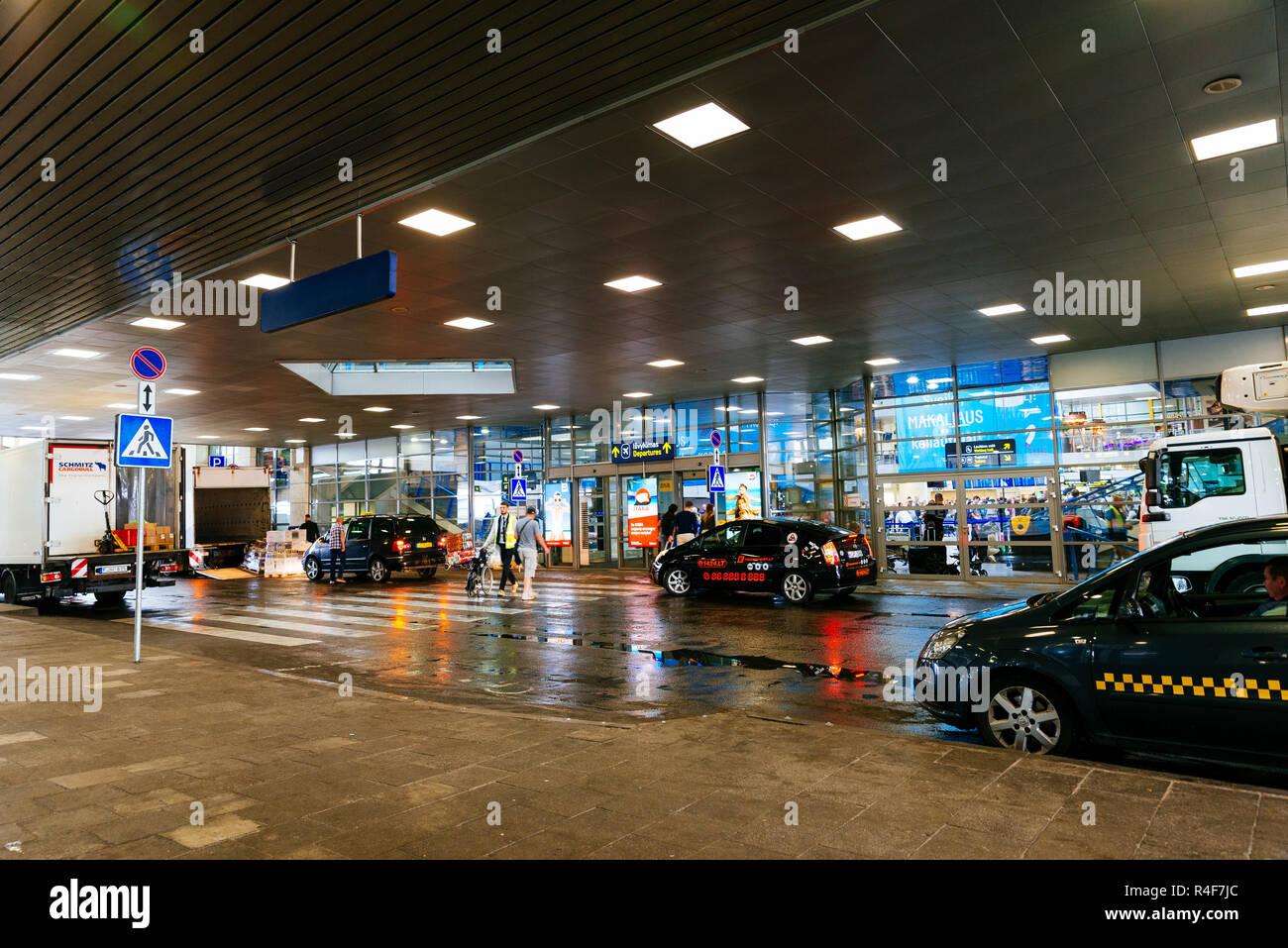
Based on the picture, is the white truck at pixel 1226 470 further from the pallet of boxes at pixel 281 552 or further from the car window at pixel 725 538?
the pallet of boxes at pixel 281 552

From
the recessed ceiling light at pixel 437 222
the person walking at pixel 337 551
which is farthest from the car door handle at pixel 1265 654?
the person walking at pixel 337 551

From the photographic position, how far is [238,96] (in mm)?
6207

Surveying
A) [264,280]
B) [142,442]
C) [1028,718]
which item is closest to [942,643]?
[1028,718]

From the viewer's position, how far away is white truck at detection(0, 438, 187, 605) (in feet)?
48.0

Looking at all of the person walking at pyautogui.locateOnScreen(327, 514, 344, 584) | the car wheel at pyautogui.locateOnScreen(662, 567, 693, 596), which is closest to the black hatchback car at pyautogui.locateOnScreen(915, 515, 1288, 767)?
the car wheel at pyautogui.locateOnScreen(662, 567, 693, 596)

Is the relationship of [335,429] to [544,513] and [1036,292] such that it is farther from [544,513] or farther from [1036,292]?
[1036,292]

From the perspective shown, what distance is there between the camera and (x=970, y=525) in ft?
63.5

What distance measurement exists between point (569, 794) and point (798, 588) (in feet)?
34.8

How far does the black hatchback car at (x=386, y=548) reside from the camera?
21.5 metres

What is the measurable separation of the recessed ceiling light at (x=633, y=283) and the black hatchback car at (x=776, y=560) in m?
5.23

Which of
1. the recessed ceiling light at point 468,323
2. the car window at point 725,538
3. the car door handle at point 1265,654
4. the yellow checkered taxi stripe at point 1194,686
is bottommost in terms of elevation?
the yellow checkered taxi stripe at point 1194,686

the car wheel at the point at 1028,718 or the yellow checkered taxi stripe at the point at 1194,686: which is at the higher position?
the yellow checkered taxi stripe at the point at 1194,686

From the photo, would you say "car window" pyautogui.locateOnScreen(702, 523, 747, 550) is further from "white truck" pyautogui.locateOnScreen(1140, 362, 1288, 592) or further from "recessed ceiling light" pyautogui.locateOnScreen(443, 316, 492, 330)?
"white truck" pyautogui.locateOnScreen(1140, 362, 1288, 592)
